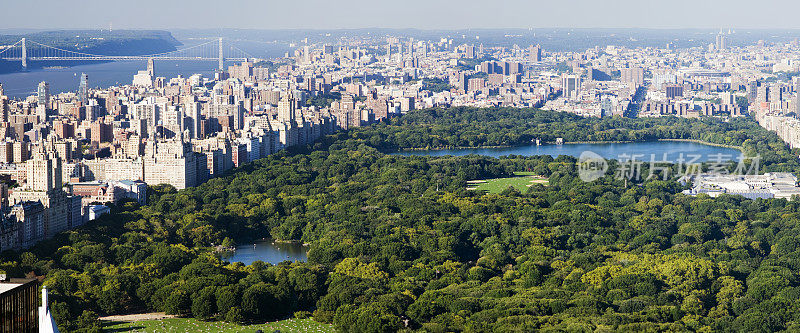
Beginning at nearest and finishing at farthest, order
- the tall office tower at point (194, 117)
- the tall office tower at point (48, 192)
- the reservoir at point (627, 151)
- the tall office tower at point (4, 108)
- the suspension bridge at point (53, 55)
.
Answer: the tall office tower at point (48, 192) < the reservoir at point (627, 151) < the tall office tower at point (4, 108) < the tall office tower at point (194, 117) < the suspension bridge at point (53, 55)

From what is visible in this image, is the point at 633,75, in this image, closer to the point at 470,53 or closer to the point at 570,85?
the point at 570,85

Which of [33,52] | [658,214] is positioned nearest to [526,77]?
[33,52]

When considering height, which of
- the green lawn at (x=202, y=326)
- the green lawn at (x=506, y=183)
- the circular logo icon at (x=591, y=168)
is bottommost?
the green lawn at (x=506, y=183)

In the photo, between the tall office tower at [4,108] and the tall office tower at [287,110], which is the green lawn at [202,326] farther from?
the tall office tower at [287,110]

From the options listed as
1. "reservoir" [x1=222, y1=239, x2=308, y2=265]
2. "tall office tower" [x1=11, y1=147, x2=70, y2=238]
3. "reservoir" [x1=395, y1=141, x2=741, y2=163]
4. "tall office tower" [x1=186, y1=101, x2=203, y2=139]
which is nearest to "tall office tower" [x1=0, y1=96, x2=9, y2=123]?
"tall office tower" [x1=186, y1=101, x2=203, y2=139]

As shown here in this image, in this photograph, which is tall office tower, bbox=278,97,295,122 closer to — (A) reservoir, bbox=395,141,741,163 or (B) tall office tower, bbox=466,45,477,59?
(A) reservoir, bbox=395,141,741,163

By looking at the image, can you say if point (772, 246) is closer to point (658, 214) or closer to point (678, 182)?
point (658, 214)

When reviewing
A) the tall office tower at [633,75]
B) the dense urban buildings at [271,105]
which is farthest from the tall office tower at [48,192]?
the tall office tower at [633,75]
